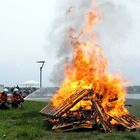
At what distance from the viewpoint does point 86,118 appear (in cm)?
1641

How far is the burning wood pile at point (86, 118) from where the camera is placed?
→ 1616 centimetres

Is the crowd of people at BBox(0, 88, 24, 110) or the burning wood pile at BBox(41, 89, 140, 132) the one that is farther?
the crowd of people at BBox(0, 88, 24, 110)

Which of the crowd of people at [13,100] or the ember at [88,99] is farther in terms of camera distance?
the crowd of people at [13,100]

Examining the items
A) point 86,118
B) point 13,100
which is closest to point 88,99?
point 86,118

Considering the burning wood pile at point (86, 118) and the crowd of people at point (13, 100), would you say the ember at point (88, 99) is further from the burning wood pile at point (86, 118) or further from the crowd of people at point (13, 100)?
the crowd of people at point (13, 100)

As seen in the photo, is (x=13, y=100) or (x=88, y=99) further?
(x=13, y=100)

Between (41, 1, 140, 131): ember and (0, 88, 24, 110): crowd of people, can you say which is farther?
(0, 88, 24, 110): crowd of people

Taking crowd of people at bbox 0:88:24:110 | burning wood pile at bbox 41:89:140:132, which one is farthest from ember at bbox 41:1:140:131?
crowd of people at bbox 0:88:24:110

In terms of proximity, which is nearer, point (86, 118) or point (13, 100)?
point (86, 118)

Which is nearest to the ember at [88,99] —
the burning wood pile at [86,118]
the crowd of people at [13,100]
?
the burning wood pile at [86,118]

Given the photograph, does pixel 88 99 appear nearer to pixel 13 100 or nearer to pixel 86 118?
pixel 86 118

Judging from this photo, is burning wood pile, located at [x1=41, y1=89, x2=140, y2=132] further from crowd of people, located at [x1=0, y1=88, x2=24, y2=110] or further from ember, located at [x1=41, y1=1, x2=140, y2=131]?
crowd of people, located at [x1=0, y1=88, x2=24, y2=110]

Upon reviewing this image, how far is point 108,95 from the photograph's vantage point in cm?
1820

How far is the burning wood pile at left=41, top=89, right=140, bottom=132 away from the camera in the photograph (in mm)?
16156
